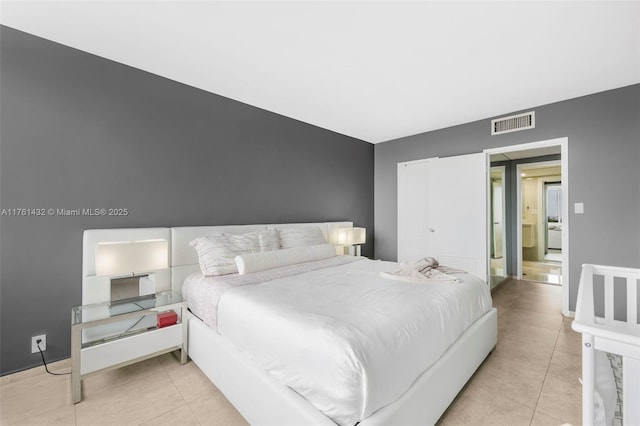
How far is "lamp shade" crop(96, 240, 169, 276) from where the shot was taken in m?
2.03

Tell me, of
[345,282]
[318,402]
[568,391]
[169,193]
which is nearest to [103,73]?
[169,193]

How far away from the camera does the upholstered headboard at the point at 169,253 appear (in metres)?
2.20

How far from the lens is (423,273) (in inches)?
90.9

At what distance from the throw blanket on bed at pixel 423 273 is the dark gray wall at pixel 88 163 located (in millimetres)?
1877

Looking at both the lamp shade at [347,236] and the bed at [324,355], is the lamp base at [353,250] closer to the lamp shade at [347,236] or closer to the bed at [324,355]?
the lamp shade at [347,236]

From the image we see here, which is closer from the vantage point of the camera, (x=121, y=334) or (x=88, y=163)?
(x=121, y=334)

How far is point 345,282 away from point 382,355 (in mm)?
979

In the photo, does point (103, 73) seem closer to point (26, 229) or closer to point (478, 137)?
point (26, 229)

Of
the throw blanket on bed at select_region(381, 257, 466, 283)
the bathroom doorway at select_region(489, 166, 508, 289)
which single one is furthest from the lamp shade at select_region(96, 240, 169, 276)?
the bathroom doorway at select_region(489, 166, 508, 289)

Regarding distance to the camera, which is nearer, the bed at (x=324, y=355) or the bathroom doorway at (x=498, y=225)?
the bed at (x=324, y=355)

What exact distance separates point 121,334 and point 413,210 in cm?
420

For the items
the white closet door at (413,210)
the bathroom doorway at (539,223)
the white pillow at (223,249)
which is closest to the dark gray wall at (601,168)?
the white closet door at (413,210)

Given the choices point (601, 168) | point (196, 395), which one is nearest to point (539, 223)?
point (601, 168)

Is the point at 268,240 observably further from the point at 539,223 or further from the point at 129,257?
the point at 539,223
